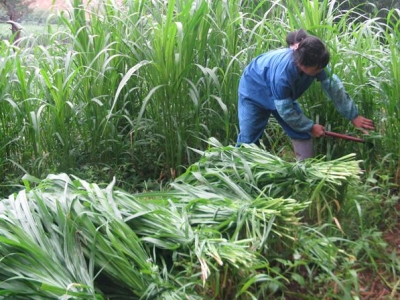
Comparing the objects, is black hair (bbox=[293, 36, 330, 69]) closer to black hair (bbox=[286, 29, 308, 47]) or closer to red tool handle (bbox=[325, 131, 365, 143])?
black hair (bbox=[286, 29, 308, 47])

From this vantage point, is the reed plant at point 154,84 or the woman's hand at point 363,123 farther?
the reed plant at point 154,84

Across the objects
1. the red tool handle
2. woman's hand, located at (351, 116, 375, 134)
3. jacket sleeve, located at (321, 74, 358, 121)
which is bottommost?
the red tool handle

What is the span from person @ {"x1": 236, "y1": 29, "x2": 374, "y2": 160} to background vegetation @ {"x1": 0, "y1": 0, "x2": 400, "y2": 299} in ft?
0.51

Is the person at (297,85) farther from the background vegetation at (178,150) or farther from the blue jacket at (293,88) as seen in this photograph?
the background vegetation at (178,150)

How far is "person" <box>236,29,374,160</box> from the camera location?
315 centimetres

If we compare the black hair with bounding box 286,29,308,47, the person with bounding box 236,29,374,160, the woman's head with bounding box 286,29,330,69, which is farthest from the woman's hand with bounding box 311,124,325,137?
the black hair with bounding box 286,29,308,47

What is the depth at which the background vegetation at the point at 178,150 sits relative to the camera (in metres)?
2.24

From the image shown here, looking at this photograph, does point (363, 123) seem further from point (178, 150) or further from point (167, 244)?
point (167, 244)

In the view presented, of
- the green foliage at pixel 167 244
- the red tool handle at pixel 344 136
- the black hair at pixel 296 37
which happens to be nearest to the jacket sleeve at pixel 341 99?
the red tool handle at pixel 344 136

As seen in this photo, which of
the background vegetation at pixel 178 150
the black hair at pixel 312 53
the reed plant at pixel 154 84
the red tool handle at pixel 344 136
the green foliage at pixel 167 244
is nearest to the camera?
the green foliage at pixel 167 244

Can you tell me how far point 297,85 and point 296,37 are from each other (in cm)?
27

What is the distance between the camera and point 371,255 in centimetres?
264

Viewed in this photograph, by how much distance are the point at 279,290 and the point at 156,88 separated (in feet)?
5.29

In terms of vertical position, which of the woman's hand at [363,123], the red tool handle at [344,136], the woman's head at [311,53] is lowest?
the red tool handle at [344,136]
